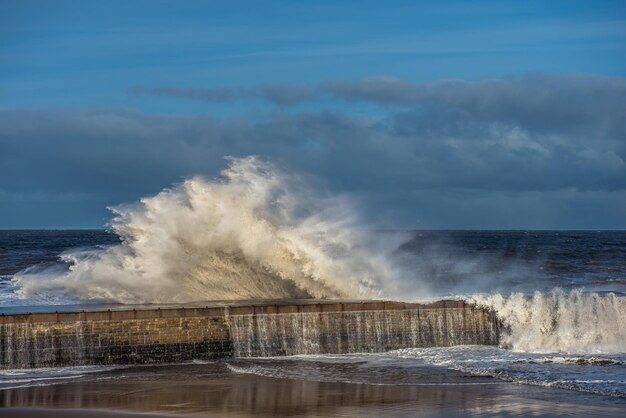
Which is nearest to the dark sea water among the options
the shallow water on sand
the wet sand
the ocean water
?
the ocean water

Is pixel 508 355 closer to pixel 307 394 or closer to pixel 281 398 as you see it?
pixel 307 394

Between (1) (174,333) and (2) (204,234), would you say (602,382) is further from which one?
(2) (204,234)

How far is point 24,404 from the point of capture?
12680mm

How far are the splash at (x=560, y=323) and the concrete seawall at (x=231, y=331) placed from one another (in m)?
0.40

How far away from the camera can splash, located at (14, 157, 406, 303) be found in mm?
22766

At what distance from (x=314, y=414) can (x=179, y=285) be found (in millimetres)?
11299

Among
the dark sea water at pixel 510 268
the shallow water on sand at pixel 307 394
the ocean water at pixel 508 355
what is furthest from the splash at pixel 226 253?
the shallow water on sand at pixel 307 394

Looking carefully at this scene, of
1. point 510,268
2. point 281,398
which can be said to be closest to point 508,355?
point 281,398

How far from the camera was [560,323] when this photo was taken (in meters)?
19.3

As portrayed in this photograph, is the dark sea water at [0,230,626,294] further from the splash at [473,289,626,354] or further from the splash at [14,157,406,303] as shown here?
the splash at [473,289,626,354]

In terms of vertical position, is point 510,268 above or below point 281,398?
above

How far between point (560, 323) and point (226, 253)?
338 inches

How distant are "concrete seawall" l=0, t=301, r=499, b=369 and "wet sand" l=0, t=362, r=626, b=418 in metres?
1.36

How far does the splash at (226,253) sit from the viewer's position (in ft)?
74.7
